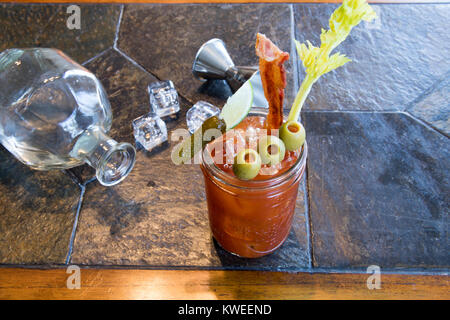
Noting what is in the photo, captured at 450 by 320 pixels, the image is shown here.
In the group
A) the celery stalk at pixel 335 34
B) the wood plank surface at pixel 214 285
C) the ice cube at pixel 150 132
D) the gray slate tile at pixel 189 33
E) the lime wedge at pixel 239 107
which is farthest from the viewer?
the gray slate tile at pixel 189 33

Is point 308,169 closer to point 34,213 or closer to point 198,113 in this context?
point 198,113

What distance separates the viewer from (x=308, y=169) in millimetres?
781

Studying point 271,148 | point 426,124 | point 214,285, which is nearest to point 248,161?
point 271,148

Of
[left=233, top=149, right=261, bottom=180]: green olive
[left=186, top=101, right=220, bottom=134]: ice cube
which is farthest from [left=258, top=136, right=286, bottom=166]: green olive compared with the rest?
[left=186, top=101, right=220, bottom=134]: ice cube

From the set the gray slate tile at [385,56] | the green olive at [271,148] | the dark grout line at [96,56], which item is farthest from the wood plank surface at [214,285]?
the dark grout line at [96,56]

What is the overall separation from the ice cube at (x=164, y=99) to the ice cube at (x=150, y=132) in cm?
4

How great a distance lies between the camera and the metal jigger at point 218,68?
90cm

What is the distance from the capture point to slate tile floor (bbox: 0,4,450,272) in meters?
0.69

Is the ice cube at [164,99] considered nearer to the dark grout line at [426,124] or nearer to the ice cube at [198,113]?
the ice cube at [198,113]

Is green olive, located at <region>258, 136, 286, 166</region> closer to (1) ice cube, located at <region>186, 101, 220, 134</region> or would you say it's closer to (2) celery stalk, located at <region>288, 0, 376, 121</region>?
(2) celery stalk, located at <region>288, 0, 376, 121</region>

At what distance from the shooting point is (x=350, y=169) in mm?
782

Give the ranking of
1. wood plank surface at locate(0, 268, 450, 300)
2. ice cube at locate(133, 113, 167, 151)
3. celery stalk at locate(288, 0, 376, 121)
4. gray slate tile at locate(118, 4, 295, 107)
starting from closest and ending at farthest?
celery stalk at locate(288, 0, 376, 121) → wood plank surface at locate(0, 268, 450, 300) → ice cube at locate(133, 113, 167, 151) → gray slate tile at locate(118, 4, 295, 107)

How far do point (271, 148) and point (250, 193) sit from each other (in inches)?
3.7

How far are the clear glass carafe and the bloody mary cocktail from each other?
0.26 metres
